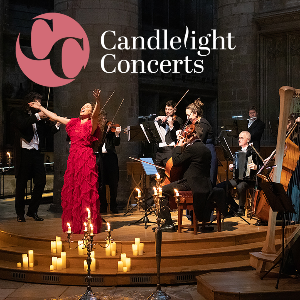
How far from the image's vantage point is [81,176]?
6020 millimetres

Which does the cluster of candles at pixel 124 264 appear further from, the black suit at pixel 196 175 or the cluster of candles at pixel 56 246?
the black suit at pixel 196 175

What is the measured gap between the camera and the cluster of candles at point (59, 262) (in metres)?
5.38

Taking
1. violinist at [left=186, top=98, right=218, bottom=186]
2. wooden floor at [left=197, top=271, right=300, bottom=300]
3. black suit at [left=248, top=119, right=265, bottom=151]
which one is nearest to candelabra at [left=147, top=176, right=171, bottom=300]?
wooden floor at [left=197, top=271, right=300, bottom=300]

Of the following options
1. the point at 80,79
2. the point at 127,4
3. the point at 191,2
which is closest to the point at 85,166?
the point at 80,79

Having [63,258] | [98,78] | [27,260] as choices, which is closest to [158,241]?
[63,258]

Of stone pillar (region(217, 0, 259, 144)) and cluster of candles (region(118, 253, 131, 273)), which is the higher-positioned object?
stone pillar (region(217, 0, 259, 144))

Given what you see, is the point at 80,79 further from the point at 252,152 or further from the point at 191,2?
the point at 191,2

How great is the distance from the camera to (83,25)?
8891 mm

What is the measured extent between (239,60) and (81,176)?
7455 mm

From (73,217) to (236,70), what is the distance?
24.8 ft

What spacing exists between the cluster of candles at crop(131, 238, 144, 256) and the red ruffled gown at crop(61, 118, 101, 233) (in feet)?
2.41

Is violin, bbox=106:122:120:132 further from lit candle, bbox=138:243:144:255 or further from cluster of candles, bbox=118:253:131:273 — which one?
cluster of candles, bbox=118:253:131:273

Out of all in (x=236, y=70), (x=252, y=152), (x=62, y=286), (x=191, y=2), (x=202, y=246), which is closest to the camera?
(x=62, y=286)

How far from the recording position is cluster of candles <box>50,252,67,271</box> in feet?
17.7
